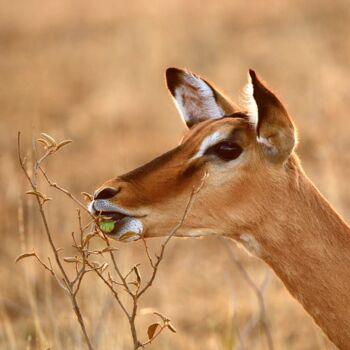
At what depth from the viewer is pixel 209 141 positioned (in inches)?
216

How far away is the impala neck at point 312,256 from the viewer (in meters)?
5.42

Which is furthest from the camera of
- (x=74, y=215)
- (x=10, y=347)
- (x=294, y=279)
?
(x=74, y=215)

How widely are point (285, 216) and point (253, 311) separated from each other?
3.88 meters

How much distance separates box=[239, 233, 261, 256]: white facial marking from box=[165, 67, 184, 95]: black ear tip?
1.05 meters

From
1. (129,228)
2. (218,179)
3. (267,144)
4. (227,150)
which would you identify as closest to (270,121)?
(267,144)

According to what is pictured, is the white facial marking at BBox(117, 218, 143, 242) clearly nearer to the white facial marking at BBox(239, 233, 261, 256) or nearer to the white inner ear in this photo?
the white facial marking at BBox(239, 233, 261, 256)

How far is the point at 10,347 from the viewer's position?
7648mm

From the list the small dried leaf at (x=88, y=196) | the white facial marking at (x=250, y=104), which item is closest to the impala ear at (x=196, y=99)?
the white facial marking at (x=250, y=104)

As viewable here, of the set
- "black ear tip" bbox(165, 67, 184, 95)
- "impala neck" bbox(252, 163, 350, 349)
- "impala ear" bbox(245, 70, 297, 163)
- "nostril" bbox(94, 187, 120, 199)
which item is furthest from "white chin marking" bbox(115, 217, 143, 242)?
"black ear tip" bbox(165, 67, 184, 95)

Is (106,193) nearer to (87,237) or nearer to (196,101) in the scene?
(87,237)

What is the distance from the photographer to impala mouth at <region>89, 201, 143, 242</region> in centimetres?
524

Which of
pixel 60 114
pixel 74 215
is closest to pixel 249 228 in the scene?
pixel 74 215

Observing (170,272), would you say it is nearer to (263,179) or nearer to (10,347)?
(10,347)

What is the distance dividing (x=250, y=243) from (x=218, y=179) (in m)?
0.32
